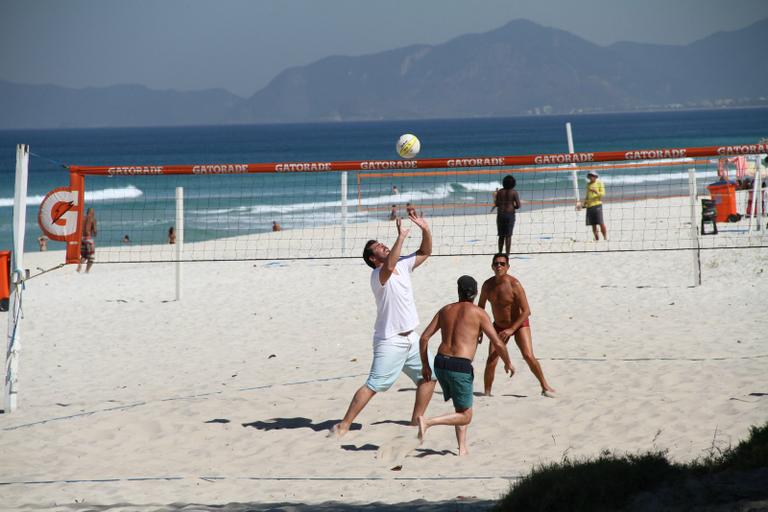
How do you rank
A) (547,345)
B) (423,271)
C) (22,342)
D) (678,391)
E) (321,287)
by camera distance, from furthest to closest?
1. (423,271)
2. (321,287)
3. (22,342)
4. (547,345)
5. (678,391)

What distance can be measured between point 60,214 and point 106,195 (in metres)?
37.8

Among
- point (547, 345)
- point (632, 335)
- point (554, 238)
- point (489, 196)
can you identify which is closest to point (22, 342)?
point (547, 345)

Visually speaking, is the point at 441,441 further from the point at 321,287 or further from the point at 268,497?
the point at 321,287

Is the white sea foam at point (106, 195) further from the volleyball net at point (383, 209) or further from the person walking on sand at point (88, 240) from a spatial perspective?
the person walking on sand at point (88, 240)

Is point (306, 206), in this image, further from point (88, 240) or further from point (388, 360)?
point (388, 360)

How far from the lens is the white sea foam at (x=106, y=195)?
43.8m

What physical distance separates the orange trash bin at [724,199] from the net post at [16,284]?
42.0 feet

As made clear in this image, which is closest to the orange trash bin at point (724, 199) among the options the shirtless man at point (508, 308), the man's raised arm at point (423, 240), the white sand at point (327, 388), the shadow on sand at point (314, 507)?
the white sand at point (327, 388)

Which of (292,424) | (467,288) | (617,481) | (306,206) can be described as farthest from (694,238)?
(306,206)

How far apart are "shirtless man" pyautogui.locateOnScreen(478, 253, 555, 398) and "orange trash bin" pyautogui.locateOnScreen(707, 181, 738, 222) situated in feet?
35.1

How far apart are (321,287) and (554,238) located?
5.79 m

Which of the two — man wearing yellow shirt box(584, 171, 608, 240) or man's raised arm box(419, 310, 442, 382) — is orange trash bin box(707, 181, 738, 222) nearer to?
man wearing yellow shirt box(584, 171, 608, 240)

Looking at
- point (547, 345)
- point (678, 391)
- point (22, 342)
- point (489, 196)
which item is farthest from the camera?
point (489, 196)

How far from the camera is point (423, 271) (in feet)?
50.9
